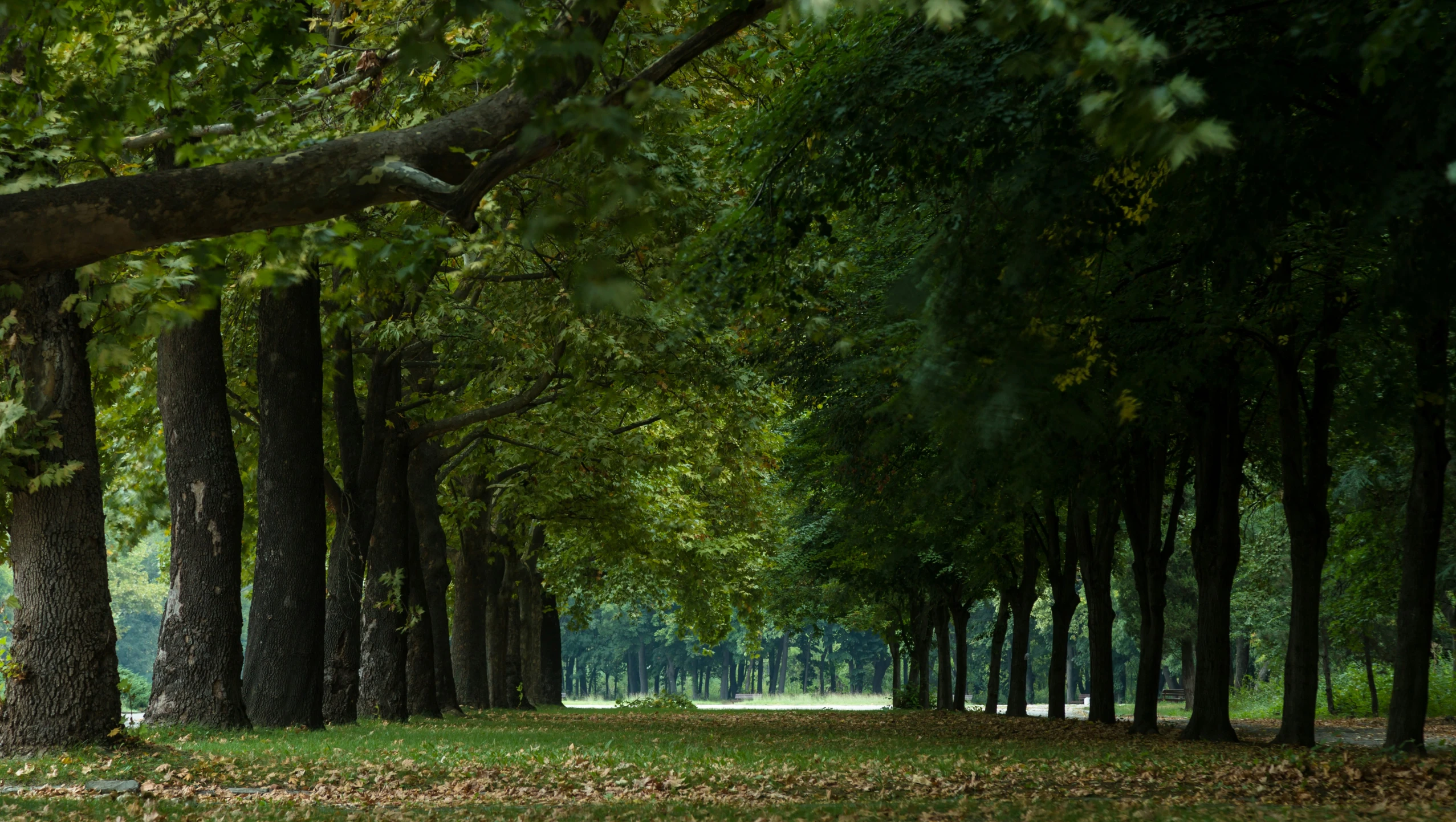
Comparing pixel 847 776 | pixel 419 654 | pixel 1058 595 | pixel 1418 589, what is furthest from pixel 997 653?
pixel 847 776

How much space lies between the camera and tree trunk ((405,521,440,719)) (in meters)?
→ 24.2

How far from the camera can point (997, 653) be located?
37469 mm

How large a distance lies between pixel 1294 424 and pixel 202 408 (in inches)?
534

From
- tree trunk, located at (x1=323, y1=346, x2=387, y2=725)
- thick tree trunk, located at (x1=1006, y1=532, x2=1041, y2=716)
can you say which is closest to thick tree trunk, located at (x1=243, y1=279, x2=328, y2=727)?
tree trunk, located at (x1=323, y1=346, x2=387, y2=725)

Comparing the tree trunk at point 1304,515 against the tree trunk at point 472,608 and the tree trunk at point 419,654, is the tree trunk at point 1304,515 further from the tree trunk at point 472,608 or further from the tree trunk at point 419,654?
the tree trunk at point 472,608

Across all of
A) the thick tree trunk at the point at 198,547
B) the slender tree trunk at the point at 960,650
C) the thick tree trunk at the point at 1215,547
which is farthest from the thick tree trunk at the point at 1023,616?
the thick tree trunk at the point at 198,547

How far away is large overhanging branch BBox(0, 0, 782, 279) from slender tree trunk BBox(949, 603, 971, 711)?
1326 inches

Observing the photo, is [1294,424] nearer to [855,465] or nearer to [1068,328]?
[855,465]

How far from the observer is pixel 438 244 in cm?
776

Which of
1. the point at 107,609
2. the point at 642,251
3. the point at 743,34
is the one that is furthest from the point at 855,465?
the point at 107,609

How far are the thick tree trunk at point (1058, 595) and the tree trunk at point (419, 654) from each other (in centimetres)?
1219

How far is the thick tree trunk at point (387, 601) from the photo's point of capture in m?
22.0

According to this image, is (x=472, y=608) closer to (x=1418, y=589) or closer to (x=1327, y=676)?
(x=1418, y=589)

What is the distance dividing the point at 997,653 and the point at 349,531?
2217 cm
